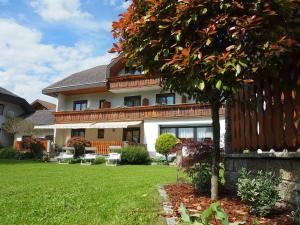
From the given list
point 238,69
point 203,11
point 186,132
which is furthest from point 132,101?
point 238,69

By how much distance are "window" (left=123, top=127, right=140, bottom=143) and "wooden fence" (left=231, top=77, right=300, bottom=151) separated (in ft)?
80.5

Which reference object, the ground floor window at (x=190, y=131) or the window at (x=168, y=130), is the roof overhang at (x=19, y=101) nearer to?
the window at (x=168, y=130)

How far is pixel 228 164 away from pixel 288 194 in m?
2.45

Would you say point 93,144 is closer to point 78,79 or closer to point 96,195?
point 78,79

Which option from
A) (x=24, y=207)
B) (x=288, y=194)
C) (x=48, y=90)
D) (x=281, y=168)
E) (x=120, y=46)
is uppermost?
(x=48, y=90)

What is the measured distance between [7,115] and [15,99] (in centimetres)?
220

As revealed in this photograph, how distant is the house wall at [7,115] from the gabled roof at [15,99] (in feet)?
1.99

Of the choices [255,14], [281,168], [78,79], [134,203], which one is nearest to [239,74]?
[255,14]

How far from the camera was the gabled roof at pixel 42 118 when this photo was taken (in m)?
38.5

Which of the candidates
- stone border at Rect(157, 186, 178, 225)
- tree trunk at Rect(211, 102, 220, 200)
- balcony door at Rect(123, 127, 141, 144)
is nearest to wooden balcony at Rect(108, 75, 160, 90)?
balcony door at Rect(123, 127, 141, 144)

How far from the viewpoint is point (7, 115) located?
42.0 m

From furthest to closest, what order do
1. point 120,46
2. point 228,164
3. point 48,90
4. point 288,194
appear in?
point 48,90 → point 228,164 → point 120,46 → point 288,194

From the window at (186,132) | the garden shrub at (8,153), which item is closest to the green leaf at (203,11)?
the window at (186,132)

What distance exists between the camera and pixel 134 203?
6129mm
